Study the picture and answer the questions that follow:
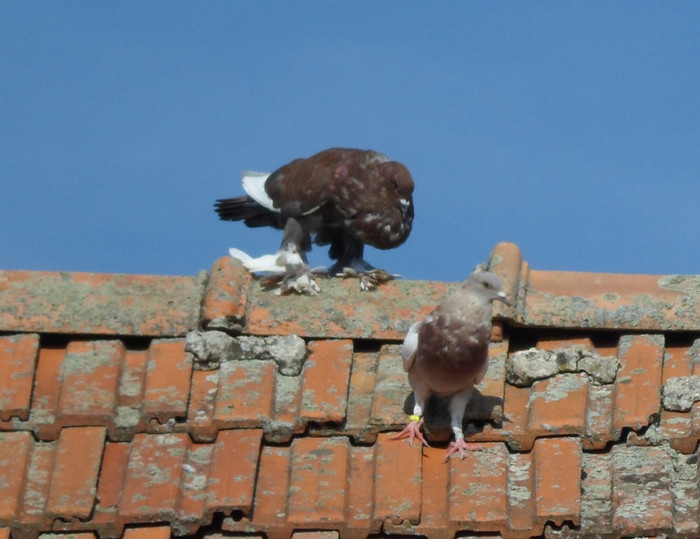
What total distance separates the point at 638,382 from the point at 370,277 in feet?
4.14

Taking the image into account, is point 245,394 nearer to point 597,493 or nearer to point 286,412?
point 286,412

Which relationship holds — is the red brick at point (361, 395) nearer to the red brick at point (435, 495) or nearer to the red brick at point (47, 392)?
the red brick at point (435, 495)

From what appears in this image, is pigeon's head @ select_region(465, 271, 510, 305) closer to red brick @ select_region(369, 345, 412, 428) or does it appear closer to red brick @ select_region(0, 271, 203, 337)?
red brick @ select_region(369, 345, 412, 428)

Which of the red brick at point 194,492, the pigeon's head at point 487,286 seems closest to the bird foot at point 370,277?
the pigeon's head at point 487,286

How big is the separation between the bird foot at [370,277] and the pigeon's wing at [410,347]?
1.89 feet

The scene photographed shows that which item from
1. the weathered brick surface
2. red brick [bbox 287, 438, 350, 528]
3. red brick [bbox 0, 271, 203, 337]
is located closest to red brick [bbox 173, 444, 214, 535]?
the weathered brick surface

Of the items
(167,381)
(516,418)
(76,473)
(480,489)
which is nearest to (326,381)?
(167,381)

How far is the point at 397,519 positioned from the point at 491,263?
1.63 m

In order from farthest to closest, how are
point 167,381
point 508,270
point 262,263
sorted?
point 262,263 < point 508,270 < point 167,381

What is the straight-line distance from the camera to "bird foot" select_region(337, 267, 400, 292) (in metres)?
5.78

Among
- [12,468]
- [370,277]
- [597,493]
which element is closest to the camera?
[597,493]

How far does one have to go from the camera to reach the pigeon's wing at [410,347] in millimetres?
5109

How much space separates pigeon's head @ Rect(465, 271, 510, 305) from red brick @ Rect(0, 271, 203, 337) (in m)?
1.08

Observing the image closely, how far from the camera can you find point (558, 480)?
4578 millimetres
